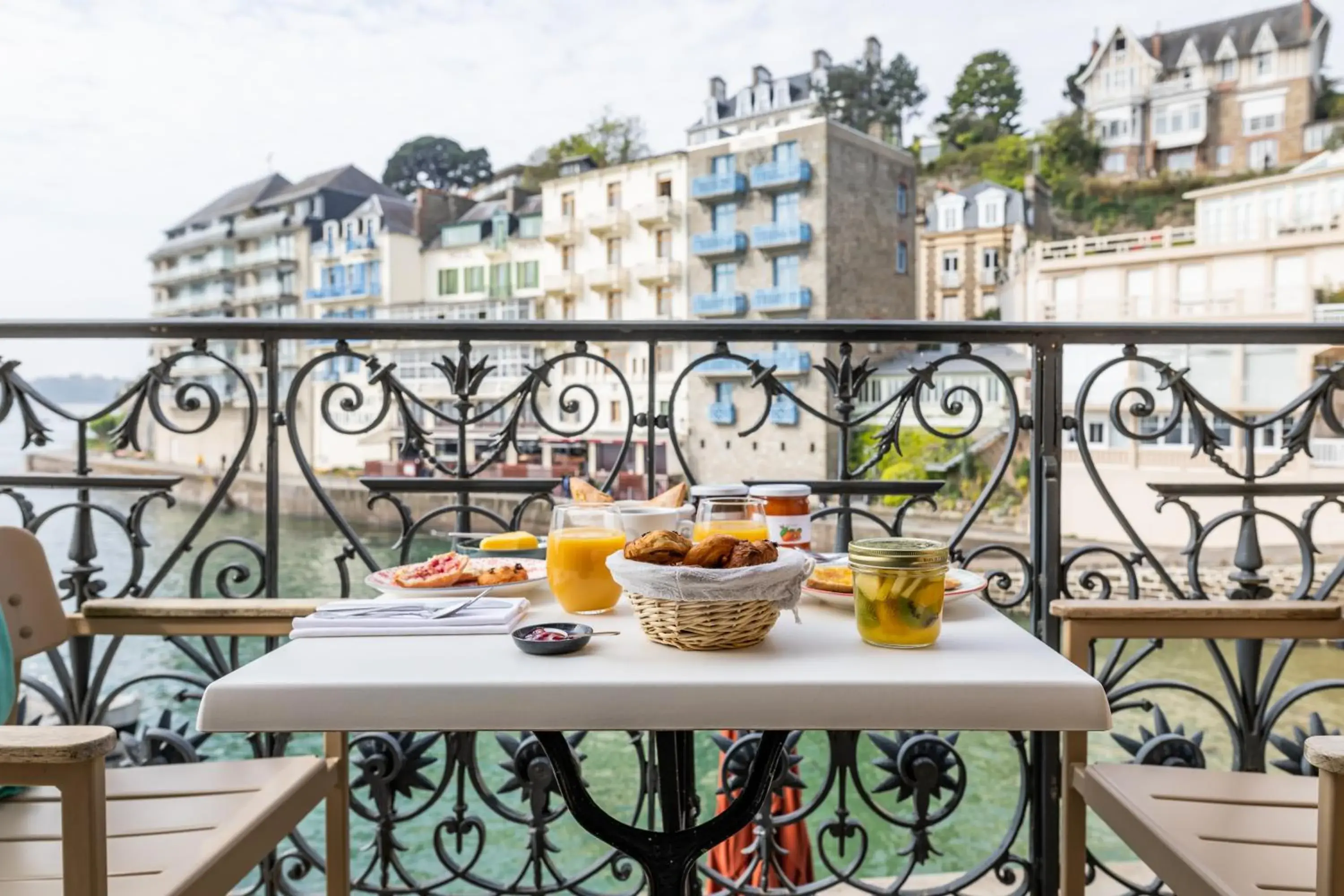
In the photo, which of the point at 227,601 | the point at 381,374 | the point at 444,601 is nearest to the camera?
the point at 444,601

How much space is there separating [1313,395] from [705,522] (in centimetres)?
125

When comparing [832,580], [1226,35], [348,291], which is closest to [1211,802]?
[832,580]

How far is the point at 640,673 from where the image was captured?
0.74 metres

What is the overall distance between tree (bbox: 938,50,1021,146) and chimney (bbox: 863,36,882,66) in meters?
3.36

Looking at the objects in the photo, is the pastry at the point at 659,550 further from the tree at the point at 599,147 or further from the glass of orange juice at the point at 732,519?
the tree at the point at 599,147

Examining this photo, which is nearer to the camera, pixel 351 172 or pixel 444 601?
pixel 444 601

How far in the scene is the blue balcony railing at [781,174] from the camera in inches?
1070

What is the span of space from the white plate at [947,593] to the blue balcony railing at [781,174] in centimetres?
2762

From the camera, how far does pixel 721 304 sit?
28.6 metres

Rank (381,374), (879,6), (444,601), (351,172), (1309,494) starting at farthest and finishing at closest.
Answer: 1. (879,6)
2. (351,172)
3. (1309,494)
4. (381,374)
5. (444,601)

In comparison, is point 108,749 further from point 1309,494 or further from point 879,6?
point 879,6

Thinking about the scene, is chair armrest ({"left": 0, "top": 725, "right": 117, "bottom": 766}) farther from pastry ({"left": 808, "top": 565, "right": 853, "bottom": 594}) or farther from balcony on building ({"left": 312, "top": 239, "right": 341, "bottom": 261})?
balcony on building ({"left": 312, "top": 239, "right": 341, "bottom": 261})

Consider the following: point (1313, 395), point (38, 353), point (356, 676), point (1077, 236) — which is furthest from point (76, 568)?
point (1077, 236)

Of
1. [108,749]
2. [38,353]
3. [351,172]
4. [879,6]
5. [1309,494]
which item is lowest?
[108,749]
